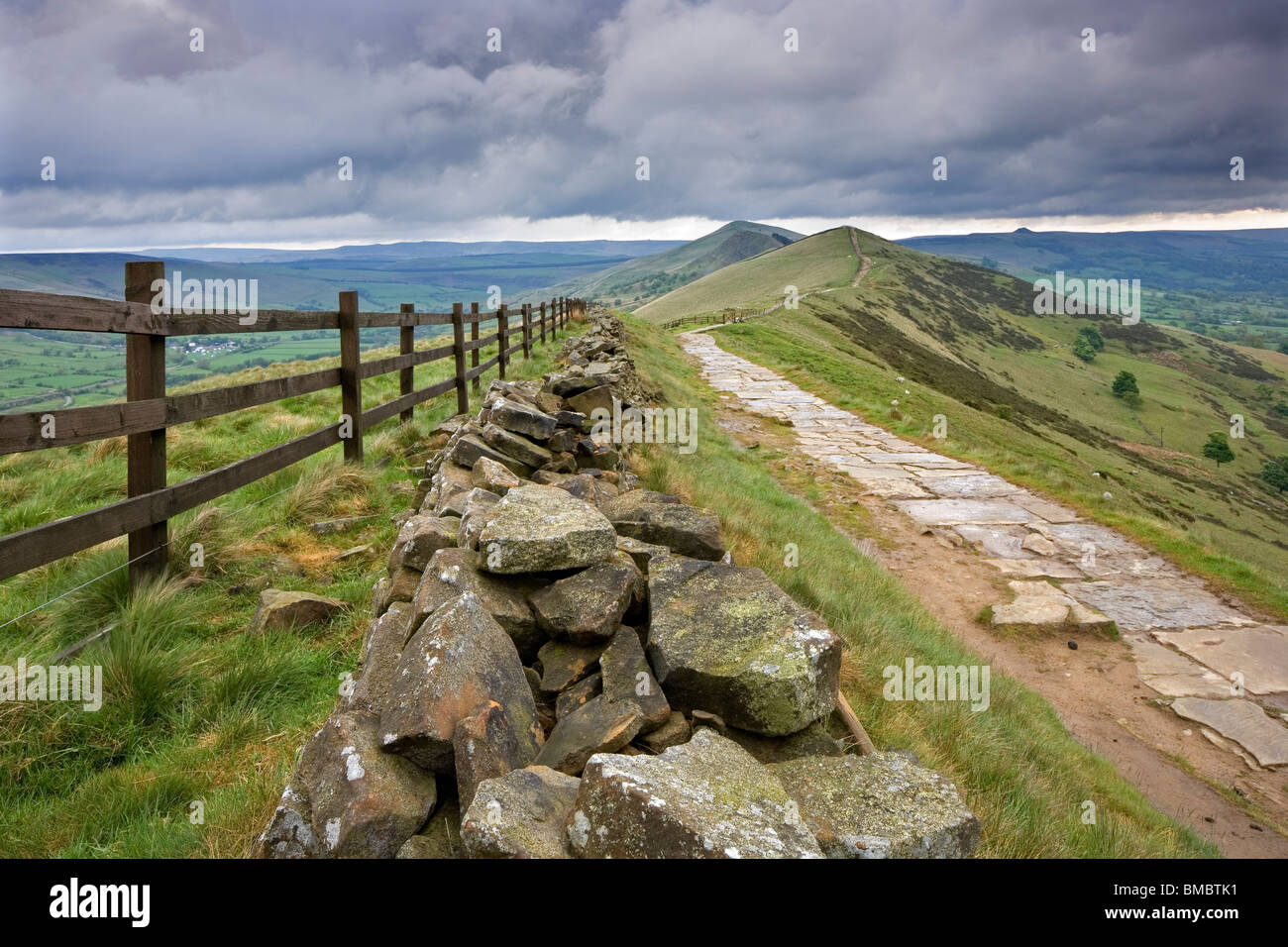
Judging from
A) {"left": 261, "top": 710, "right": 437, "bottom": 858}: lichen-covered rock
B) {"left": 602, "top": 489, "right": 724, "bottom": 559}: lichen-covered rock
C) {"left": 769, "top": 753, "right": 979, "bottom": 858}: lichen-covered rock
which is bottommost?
{"left": 769, "top": 753, "right": 979, "bottom": 858}: lichen-covered rock

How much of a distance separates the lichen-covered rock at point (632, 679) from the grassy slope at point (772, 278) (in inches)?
3585

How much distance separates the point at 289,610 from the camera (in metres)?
4.00

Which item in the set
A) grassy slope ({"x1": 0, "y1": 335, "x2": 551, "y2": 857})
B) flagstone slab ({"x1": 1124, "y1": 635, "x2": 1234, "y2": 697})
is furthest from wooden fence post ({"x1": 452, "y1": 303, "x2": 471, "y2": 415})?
flagstone slab ({"x1": 1124, "y1": 635, "x2": 1234, "y2": 697})

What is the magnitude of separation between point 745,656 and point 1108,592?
21.1 ft

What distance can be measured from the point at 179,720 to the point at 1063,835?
4346mm

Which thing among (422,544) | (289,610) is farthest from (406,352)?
(422,544)

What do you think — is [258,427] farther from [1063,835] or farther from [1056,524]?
[1056,524]

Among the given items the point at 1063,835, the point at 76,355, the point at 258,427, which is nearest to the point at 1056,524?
the point at 1063,835

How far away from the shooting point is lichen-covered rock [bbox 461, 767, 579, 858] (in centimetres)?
181

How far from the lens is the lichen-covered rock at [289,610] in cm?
393

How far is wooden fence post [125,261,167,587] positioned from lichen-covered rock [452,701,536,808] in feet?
10.5

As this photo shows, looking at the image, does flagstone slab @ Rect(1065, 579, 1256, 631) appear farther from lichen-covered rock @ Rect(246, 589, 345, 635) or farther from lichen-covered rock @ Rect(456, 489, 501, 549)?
lichen-covered rock @ Rect(246, 589, 345, 635)

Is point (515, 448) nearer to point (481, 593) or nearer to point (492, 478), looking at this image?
point (492, 478)
